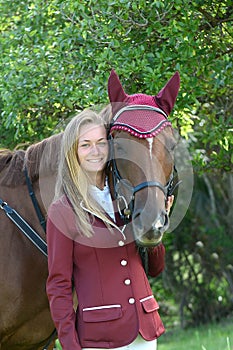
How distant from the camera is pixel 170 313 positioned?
14539 millimetres

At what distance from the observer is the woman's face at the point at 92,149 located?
137 inches

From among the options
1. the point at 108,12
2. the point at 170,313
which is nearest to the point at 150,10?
the point at 108,12

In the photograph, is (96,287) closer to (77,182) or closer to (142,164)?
(77,182)

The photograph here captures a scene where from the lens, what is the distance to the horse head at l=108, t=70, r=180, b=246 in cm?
323

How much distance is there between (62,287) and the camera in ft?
10.9

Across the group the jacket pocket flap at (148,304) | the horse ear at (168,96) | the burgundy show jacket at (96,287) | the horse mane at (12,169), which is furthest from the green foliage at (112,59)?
the jacket pocket flap at (148,304)

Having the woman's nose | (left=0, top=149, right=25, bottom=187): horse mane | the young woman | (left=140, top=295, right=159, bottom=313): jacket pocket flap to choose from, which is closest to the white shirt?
the young woman

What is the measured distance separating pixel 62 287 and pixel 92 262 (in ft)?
0.59

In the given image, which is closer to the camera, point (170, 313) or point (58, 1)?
point (58, 1)

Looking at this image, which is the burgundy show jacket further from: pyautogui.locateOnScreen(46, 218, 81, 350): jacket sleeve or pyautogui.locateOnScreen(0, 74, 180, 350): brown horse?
pyautogui.locateOnScreen(0, 74, 180, 350): brown horse

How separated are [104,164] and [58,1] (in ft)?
9.37

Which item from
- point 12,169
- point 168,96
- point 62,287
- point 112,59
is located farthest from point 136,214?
point 112,59

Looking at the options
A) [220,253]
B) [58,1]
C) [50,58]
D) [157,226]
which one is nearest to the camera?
[157,226]

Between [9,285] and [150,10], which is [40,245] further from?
[150,10]
